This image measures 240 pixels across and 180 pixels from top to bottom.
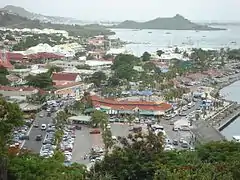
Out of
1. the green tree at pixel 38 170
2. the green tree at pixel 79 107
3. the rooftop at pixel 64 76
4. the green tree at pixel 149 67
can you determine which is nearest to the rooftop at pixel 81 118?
the green tree at pixel 79 107

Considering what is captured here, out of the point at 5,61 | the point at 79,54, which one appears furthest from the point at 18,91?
the point at 79,54

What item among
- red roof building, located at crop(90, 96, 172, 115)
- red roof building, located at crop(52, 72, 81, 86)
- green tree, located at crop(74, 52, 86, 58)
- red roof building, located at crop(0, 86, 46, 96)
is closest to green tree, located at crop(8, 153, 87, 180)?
red roof building, located at crop(90, 96, 172, 115)

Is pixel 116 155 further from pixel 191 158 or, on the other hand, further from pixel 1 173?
pixel 1 173

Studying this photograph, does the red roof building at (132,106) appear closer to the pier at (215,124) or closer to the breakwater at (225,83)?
the pier at (215,124)

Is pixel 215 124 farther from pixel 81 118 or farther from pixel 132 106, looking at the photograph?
pixel 81 118

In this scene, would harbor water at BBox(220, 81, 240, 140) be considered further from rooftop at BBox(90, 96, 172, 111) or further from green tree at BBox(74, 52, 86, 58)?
green tree at BBox(74, 52, 86, 58)
